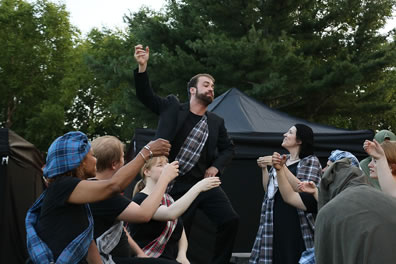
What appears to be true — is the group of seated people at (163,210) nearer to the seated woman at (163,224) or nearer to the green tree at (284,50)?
the seated woman at (163,224)

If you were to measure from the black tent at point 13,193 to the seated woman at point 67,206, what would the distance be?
3.91 m

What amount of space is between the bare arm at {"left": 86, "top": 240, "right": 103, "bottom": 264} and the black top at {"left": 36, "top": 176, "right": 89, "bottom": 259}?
0.43ft

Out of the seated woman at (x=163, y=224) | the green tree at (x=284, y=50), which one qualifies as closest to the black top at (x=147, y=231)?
the seated woman at (x=163, y=224)

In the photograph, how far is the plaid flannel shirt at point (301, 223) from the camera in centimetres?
490

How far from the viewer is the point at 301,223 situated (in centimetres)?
492

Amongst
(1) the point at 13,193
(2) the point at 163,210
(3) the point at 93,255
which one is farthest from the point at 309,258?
(1) the point at 13,193

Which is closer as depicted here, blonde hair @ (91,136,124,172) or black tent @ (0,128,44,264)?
blonde hair @ (91,136,124,172)

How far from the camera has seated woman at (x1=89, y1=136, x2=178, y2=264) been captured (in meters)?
3.12

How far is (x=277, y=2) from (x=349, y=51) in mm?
2784

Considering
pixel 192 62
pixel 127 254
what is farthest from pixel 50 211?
pixel 192 62

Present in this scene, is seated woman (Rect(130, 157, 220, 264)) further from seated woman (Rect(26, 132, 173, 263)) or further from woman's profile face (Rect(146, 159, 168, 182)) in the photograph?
seated woman (Rect(26, 132, 173, 263))

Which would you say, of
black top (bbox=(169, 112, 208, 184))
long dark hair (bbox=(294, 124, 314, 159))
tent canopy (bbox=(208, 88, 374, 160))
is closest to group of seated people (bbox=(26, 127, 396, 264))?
long dark hair (bbox=(294, 124, 314, 159))

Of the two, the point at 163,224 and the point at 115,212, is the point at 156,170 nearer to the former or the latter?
the point at 163,224

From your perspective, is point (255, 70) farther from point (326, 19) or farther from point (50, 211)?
point (50, 211)
